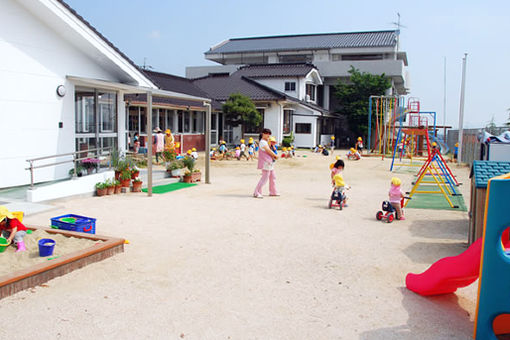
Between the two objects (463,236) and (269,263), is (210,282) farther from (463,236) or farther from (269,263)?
(463,236)

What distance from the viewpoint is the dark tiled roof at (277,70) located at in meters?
33.1

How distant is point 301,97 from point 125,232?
27610 millimetres

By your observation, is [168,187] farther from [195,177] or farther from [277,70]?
[277,70]

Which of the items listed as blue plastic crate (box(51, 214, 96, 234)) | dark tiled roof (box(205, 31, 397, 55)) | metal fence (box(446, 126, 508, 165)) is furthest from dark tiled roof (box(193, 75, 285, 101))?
blue plastic crate (box(51, 214, 96, 234))

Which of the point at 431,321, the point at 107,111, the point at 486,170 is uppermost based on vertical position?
the point at 107,111

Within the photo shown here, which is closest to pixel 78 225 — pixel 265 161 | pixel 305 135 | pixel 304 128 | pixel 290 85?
pixel 265 161

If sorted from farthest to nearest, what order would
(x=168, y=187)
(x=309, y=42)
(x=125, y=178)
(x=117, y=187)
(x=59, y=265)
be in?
(x=309, y=42)
(x=168, y=187)
(x=125, y=178)
(x=117, y=187)
(x=59, y=265)

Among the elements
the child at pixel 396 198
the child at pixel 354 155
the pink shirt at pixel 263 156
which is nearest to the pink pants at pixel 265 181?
the pink shirt at pixel 263 156

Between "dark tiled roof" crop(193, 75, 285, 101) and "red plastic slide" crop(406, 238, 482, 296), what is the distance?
971 inches

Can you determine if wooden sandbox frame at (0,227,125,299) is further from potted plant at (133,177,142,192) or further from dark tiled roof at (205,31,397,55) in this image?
dark tiled roof at (205,31,397,55)

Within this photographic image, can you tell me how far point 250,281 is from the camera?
480cm

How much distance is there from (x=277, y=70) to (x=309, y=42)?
32.0 ft

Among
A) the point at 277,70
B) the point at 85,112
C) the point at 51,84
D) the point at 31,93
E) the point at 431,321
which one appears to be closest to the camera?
the point at 431,321

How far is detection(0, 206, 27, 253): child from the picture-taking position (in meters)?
5.21
